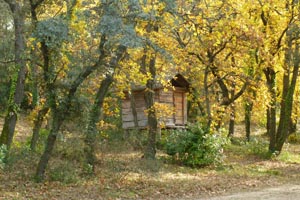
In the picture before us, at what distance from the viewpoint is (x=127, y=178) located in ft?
50.5

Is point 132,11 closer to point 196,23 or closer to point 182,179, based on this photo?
point 196,23

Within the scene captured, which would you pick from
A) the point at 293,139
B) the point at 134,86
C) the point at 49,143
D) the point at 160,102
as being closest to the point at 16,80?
the point at 49,143

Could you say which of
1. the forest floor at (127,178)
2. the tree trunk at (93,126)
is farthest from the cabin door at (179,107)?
the tree trunk at (93,126)

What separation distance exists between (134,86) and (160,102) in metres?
2.18

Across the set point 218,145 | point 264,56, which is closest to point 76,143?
point 218,145

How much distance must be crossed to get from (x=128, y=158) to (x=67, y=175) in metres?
6.19

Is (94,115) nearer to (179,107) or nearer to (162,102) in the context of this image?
(162,102)

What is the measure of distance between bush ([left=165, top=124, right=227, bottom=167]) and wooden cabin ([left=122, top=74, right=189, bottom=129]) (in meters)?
7.56

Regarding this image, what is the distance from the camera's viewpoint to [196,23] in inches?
626

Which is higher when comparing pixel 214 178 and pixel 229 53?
pixel 229 53

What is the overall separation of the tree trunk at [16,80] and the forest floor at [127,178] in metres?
1.05

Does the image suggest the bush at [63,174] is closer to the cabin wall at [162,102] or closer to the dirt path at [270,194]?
the dirt path at [270,194]

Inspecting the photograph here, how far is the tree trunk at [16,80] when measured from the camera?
1502 centimetres

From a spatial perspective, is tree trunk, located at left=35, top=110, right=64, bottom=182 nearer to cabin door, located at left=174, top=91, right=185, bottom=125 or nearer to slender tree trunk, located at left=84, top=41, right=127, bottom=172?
slender tree trunk, located at left=84, top=41, right=127, bottom=172
